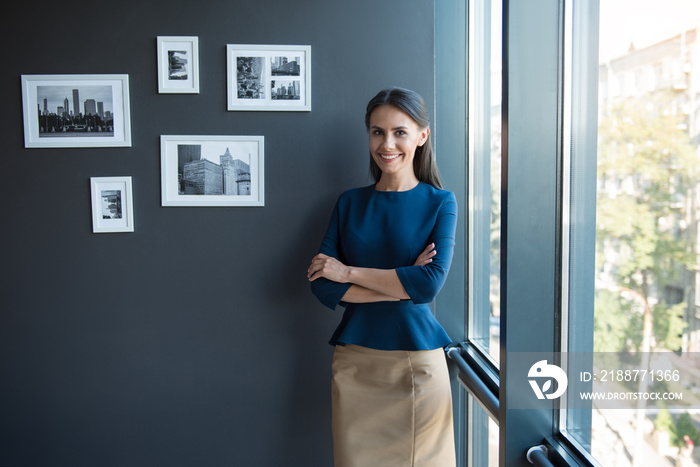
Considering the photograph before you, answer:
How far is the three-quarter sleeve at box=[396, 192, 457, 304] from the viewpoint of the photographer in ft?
6.47

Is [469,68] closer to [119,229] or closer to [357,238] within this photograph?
[357,238]

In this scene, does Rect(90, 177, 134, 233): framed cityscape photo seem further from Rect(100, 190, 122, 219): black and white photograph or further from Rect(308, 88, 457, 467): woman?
Rect(308, 88, 457, 467): woman

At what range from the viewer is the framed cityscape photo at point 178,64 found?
8.13ft

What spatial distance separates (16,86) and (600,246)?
259cm

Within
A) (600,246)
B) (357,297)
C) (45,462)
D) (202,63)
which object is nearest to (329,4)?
(202,63)

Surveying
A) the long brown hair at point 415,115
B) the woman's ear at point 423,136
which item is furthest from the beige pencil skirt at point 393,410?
the woman's ear at point 423,136

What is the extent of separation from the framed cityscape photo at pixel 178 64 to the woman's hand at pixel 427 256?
1.34m

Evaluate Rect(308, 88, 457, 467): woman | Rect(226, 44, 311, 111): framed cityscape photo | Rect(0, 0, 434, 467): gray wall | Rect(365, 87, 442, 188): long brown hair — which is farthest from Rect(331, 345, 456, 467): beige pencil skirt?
Rect(226, 44, 311, 111): framed cityscape photo

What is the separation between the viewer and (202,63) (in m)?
2.50

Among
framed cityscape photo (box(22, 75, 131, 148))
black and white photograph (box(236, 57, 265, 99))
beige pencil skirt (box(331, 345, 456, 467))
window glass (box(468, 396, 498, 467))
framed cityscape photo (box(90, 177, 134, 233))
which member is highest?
black and white photograph (box(236, 57, 265, 99))

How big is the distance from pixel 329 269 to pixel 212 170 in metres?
0.84

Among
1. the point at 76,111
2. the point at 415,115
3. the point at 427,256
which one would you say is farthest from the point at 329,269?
the point at 76,111

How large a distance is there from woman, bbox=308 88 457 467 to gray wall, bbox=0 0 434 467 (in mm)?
439

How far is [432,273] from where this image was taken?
6.47 feet
